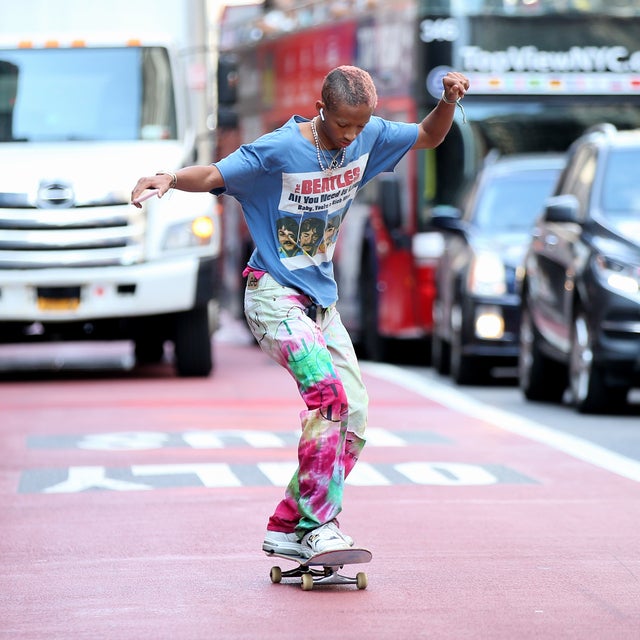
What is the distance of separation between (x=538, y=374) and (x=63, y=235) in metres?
3.94

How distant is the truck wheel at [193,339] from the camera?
56.4ft

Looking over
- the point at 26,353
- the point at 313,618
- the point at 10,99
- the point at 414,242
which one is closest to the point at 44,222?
the point at 10,99

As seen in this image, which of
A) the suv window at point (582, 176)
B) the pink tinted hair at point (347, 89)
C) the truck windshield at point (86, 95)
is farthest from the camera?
the truck windshield at point (86, 95)

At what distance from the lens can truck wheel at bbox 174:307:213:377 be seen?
56.4 feet

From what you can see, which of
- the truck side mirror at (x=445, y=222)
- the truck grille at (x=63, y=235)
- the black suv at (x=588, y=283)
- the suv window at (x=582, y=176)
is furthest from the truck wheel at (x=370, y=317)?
the suv window at (x=582, y=176)

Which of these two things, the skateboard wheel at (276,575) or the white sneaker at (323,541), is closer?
the white sneaker at (323,541)

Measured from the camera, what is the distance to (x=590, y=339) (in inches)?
529

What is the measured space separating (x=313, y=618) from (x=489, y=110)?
42.2 feet

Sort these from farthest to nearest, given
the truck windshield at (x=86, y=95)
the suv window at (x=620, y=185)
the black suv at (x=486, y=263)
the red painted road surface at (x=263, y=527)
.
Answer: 1. the truck windshield at (x=86, y=95)
2. the black suv at (x=486, y=263)
3. the suv window at (x=620, y=185)
4. the red painted road surface at (x=263, y=527)

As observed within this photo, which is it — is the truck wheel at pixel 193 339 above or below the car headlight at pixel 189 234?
below

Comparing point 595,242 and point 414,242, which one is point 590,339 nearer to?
point 595,242

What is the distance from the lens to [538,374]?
15.1 meters

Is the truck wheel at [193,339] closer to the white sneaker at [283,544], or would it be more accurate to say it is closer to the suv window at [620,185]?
the suv window at [620,185]

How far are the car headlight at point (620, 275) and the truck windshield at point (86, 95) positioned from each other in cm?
508
